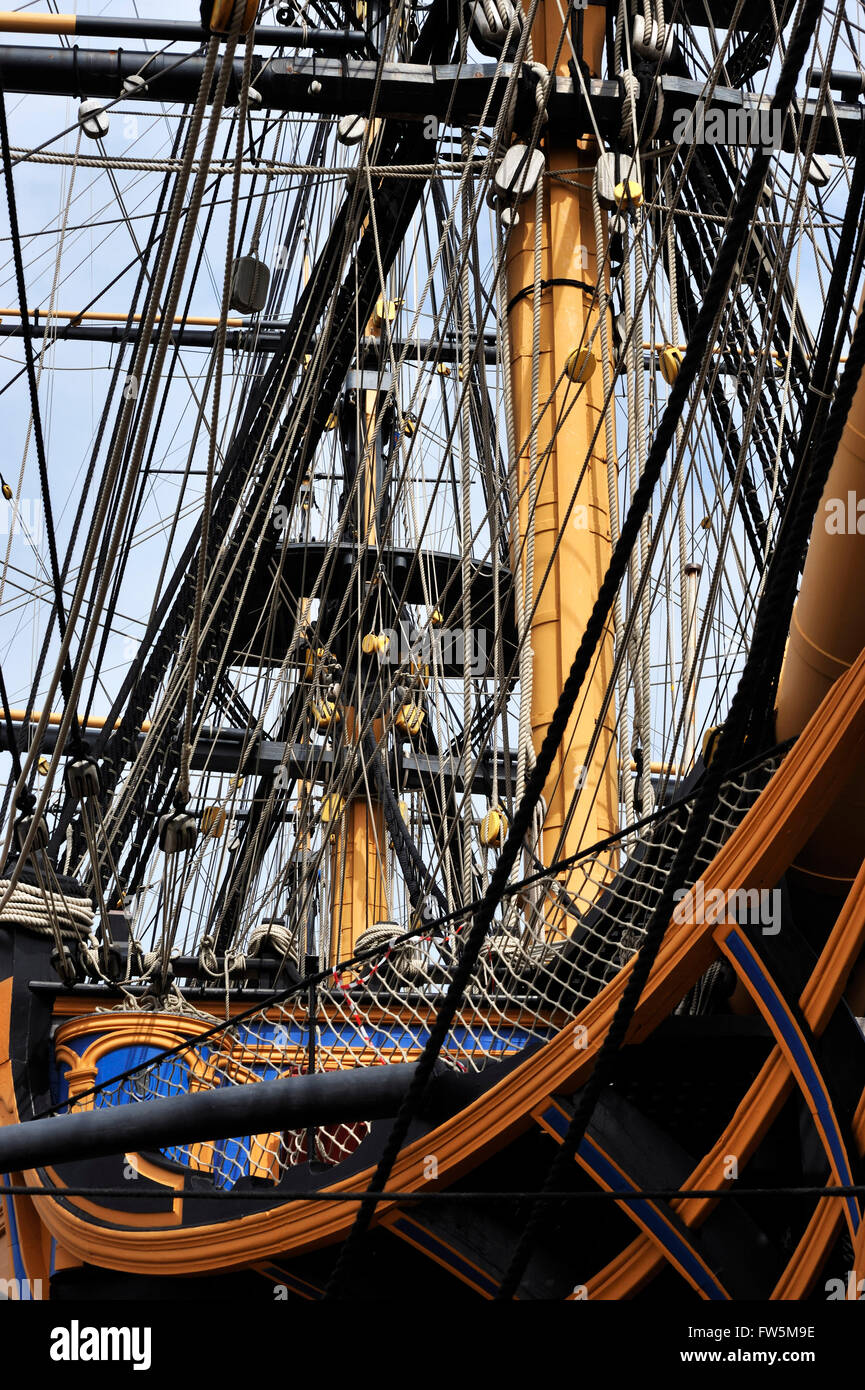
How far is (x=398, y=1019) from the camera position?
4.27 meters

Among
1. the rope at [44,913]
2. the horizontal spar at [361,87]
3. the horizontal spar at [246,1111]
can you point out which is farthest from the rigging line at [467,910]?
the horizontal spar at [361,87]

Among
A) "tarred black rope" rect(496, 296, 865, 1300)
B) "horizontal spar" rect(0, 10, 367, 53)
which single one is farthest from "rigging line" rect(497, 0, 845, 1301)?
"horizontal spar" rect(0, 10, 367, 53)

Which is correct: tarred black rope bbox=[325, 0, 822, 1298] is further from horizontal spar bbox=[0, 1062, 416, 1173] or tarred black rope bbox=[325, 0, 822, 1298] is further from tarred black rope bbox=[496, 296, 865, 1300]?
horizontal spar bbox=[0, 1062, 416, 1173]

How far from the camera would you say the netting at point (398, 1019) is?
3.70 meters

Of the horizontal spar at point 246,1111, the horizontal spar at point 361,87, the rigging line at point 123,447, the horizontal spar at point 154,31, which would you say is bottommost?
the horizontal spar at point 246,1111

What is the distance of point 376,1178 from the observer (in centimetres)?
Result: 289

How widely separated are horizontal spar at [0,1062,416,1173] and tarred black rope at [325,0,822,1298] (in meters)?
0.44

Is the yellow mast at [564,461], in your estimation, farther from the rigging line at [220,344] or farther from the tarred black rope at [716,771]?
the tarred black rope at [716,771]

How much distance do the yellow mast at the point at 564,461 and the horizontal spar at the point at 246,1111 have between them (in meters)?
1.74

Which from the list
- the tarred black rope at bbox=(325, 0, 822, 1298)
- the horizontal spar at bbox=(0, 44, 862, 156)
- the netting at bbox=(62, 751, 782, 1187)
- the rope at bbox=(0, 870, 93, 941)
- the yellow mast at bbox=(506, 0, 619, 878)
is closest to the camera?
the tarred black rope at bbox=(325, 0, 822, 1298)

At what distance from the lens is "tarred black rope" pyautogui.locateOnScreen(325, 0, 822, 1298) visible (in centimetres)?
247

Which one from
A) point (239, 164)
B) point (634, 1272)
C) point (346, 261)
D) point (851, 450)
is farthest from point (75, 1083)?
point (346, 261)

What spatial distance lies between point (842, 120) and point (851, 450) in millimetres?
5534

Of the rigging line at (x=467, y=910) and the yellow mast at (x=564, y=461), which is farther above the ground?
the yellow mast at (x=564, y=461)
